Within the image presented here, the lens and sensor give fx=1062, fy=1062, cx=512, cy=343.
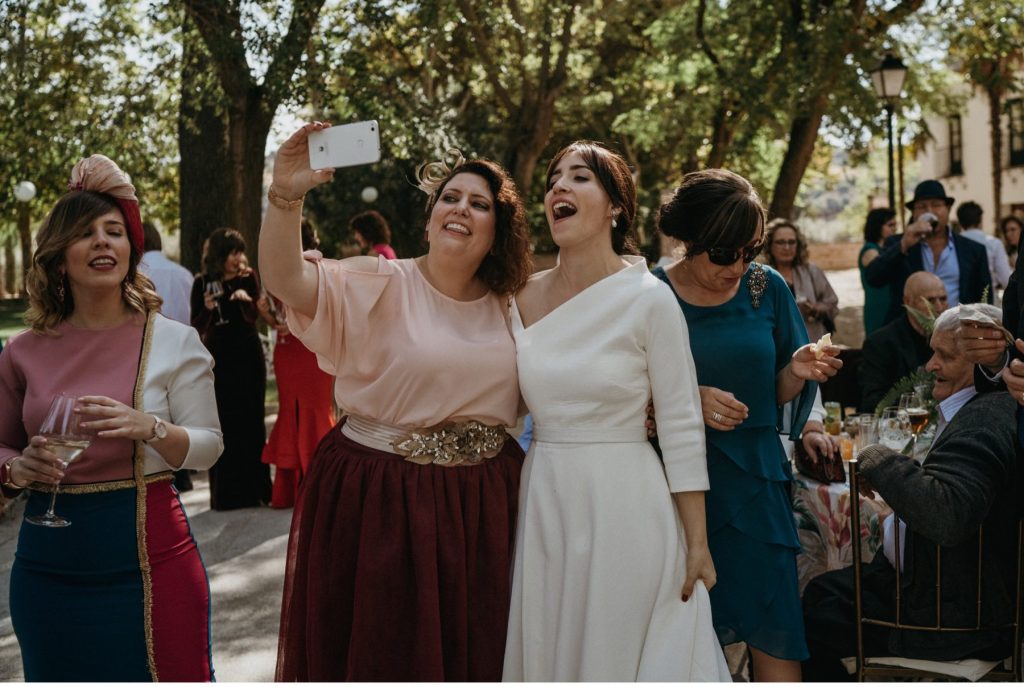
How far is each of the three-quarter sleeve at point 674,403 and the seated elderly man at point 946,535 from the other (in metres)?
0.82

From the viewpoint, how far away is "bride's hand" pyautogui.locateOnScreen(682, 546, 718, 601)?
9.56ft

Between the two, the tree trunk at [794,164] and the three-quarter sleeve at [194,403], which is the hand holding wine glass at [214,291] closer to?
the three-quarter sleeve at [194,403]

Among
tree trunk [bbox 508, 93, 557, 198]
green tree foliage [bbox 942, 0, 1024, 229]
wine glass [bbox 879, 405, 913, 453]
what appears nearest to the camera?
wine glass [bbox 879, 405, 913, 453]

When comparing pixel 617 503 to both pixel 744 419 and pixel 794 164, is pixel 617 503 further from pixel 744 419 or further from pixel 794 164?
pixel 794 164

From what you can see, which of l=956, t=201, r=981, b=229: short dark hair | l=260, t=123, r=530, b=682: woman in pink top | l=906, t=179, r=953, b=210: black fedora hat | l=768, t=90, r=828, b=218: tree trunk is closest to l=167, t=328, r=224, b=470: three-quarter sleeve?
l=260, t=123, r=530, b=682: woman in pink top

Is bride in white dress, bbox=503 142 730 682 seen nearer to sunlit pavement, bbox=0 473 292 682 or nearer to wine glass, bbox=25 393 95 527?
wine glass, bbox=25 393 95 527

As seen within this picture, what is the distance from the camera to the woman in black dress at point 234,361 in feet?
24.5

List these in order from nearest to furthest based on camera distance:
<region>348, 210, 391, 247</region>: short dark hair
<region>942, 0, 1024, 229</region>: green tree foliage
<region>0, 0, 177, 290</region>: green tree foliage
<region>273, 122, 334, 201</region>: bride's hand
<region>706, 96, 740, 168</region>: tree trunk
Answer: <region>273, 122, 334, 201</region>: bride's hand → <region>348, 210, 391, 247</region>: short dark hair → <region>0, 0, 177, 290</region>: green tree foliage → <region>942, 0, 1024, 229</region>: green tree foliage → <region>706, 96, 740, 168</region>: tree trunk

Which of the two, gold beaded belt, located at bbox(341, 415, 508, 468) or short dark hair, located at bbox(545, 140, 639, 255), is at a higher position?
short dark hair, located at bbox(545, 140, 639, 255)

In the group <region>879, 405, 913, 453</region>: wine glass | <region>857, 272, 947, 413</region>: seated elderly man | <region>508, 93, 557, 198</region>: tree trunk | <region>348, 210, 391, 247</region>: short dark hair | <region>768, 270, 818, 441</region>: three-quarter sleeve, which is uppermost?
<region>508, 93, 557, 198</region>: tree trunk

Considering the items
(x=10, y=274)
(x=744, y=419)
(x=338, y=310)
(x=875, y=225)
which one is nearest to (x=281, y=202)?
(x=338, y=310)

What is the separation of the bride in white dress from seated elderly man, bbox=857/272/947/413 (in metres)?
3.48

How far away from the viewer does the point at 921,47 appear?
15758mm

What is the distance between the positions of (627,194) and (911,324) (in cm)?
343
